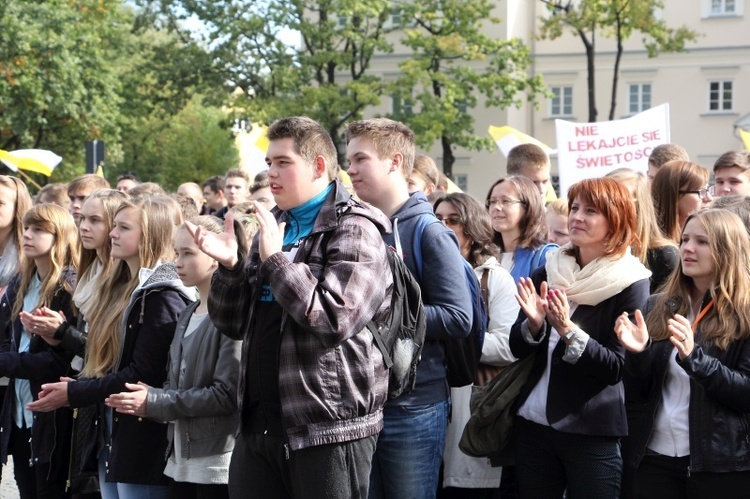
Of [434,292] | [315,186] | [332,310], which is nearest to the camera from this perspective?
[332,310]

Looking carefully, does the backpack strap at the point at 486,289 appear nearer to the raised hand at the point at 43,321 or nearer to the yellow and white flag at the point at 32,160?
the raised hand at the point at 43,321

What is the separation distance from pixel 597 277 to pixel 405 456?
1132mm

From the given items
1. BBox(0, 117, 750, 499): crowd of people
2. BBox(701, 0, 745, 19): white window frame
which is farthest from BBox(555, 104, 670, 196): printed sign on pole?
BBox(701, 0, 745, 19): white window frame

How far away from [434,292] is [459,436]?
1.04 metres

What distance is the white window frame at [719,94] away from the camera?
Result: 142 ft

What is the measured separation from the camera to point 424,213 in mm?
4598

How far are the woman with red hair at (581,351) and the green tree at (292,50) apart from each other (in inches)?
1170

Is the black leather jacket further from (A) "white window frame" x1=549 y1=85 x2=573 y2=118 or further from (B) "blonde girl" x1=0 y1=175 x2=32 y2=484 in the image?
(A) "white window frame" x1=549 y1=85 x2=573 y2=118

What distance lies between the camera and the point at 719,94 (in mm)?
43312

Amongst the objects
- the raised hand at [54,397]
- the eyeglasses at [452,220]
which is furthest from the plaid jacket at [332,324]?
the eyeglasses at [452,220]

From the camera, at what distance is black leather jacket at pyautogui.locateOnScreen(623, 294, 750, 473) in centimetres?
408

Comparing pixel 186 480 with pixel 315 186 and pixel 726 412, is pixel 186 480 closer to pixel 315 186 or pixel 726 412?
pixel 315 186

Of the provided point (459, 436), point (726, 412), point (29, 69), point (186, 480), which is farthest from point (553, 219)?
A: point (29, 69)

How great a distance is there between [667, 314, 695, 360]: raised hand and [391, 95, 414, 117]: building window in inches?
1236
